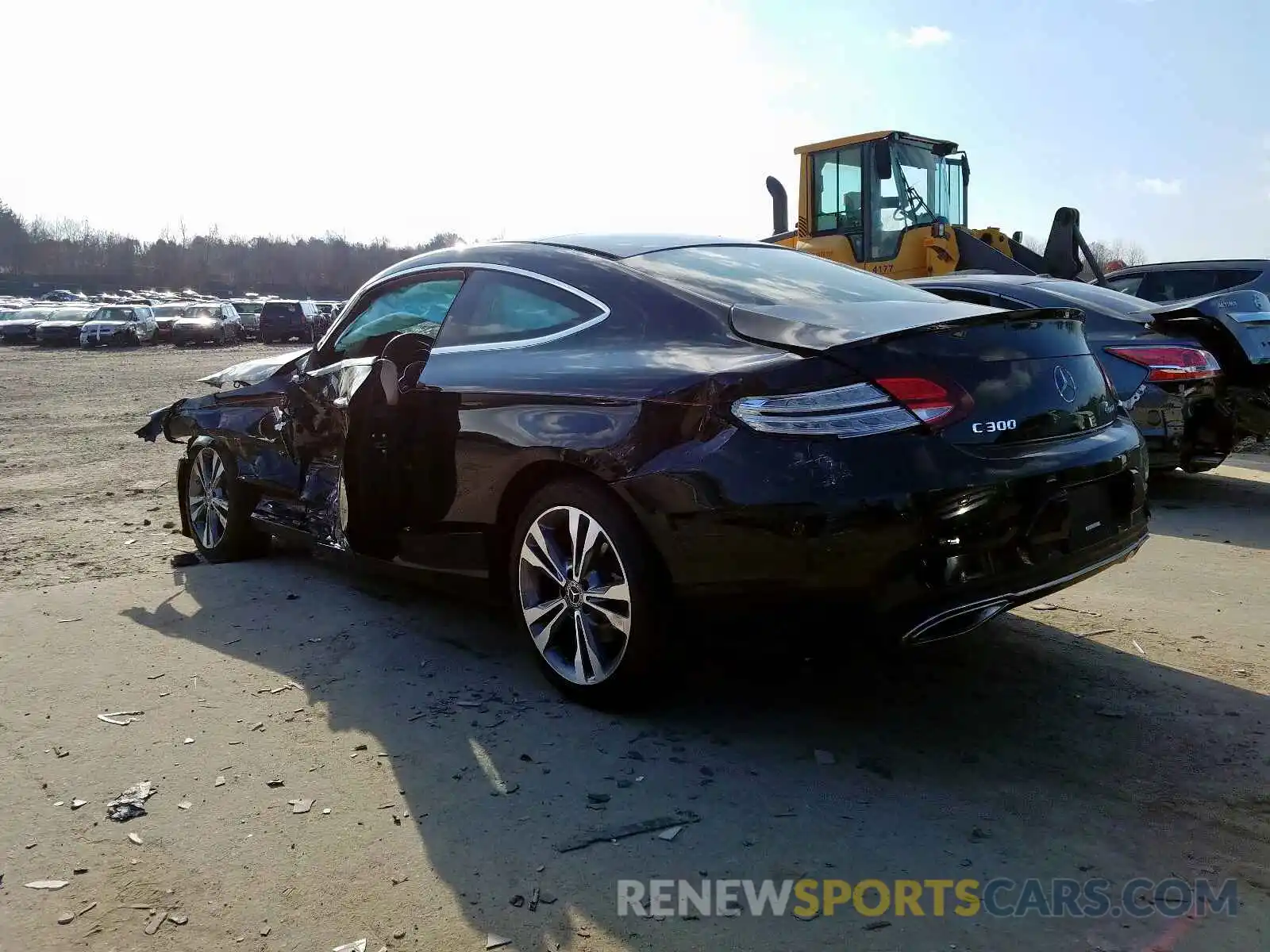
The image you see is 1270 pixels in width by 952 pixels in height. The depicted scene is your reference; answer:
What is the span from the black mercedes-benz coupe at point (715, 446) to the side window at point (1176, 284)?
7958mm

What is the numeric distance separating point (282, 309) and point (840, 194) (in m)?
35.1

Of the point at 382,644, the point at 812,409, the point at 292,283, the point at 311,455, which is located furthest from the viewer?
the point at 292,283

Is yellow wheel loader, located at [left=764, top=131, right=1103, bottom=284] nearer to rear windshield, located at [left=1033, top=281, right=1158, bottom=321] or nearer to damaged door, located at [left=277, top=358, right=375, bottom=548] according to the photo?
rear windshield, located at [left=1033, top=281, right=1158, bottom=321]

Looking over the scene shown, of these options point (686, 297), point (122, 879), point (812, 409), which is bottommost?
point (122, 879)

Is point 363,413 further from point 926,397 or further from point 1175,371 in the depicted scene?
point 1175,371

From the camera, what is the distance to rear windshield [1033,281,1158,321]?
7.12 m

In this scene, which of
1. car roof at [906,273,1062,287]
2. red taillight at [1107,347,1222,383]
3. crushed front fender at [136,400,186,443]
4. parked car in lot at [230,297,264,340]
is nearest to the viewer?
crushed front fender at [136,400,186,443]

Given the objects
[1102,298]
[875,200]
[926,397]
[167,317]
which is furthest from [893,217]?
[167,317]

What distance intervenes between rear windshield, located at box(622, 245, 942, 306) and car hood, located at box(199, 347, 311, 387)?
234 cm

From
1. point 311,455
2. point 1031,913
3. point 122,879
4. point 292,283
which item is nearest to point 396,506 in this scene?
point 311,455

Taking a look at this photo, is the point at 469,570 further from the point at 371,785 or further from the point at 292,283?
the point at 292,283

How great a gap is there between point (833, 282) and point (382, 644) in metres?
2.34

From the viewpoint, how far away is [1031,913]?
2.50 metres

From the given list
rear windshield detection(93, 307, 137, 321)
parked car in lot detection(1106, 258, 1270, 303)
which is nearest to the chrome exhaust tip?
parked car in lot detection(1106, 258, 1270, 303)
